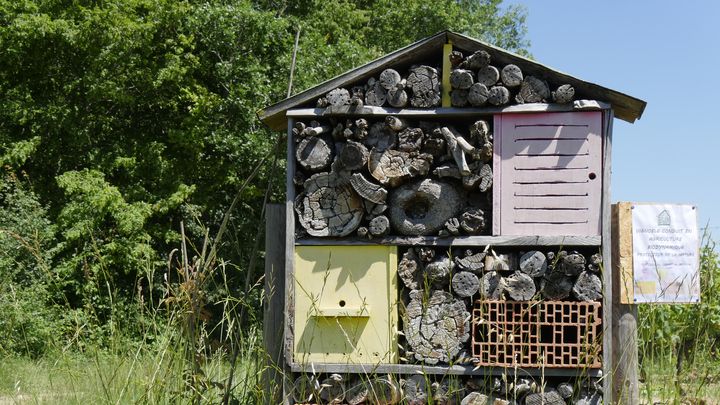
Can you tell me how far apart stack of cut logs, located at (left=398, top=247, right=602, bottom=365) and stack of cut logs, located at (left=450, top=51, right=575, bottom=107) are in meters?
1.10

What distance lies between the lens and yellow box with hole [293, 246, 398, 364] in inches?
247

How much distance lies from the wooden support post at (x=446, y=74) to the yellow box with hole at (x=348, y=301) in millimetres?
1159

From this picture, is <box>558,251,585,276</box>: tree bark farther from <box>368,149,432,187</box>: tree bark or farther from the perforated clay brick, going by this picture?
<box>368,149,432,187</box>: tree bark

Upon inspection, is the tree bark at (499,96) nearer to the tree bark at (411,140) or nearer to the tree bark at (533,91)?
the tree bark at (533,91)

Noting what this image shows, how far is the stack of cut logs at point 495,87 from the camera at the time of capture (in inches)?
247

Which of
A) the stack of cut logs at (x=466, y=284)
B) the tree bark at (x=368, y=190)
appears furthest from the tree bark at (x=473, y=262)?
the tree bark at (x=368, y=190)

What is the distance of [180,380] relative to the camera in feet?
11.4

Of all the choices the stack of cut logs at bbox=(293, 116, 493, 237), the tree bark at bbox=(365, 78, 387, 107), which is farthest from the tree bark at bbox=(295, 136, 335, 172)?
the tree bark at bbox=(365, 78, 387, 107)

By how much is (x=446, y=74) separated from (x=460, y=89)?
0.58 feet

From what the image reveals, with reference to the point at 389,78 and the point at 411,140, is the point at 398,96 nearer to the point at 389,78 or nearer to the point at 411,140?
the point at 389,78

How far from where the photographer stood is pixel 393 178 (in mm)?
6332

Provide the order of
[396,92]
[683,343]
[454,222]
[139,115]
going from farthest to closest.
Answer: [139,115] < [396,92] < [454,222] < [683,343]

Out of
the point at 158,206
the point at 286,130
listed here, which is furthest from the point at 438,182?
the point at 158,206

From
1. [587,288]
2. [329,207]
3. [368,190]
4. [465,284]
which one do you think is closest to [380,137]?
[368,190]
